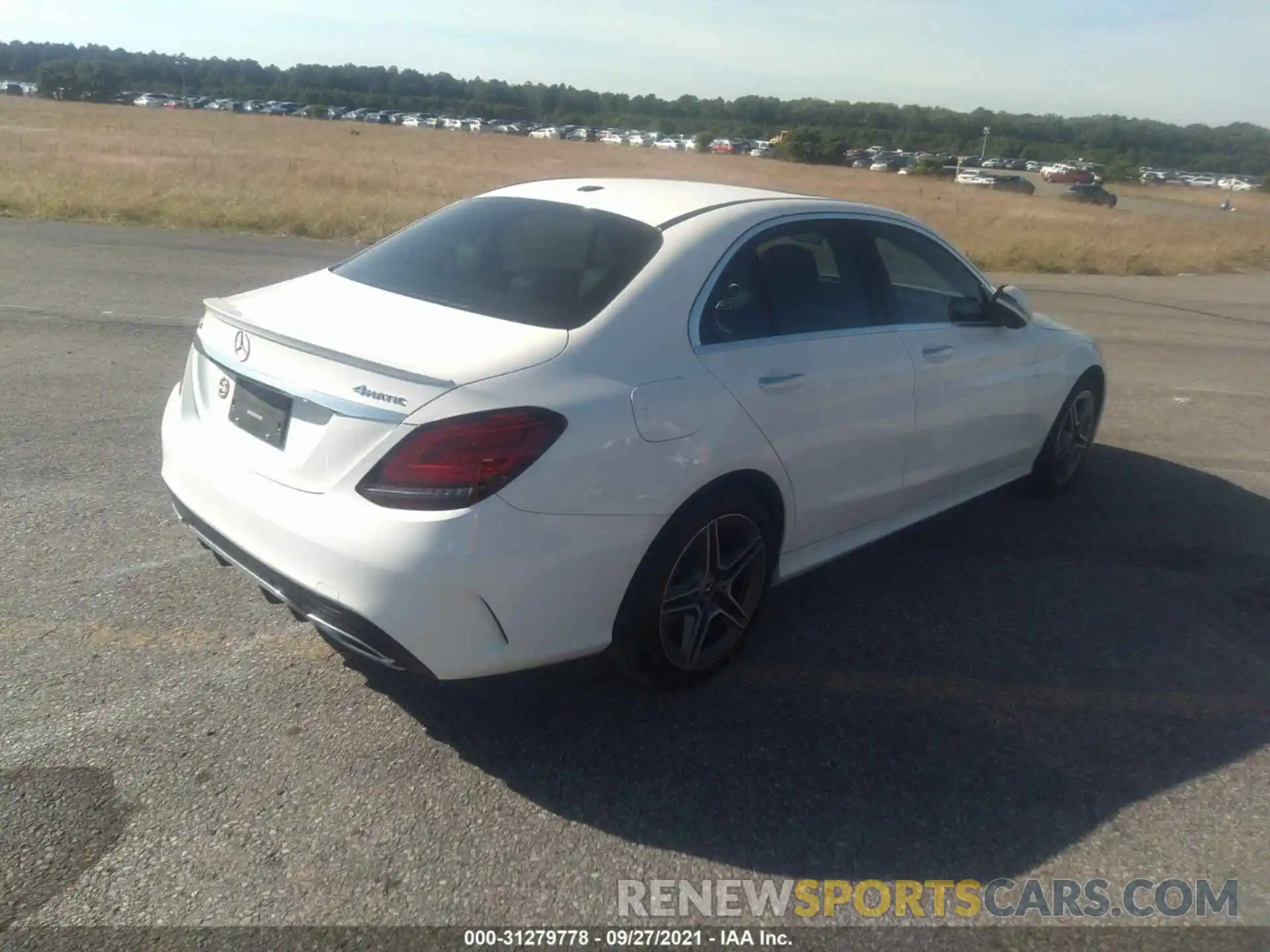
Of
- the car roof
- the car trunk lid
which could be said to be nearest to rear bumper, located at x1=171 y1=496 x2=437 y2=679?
the car trunk lid

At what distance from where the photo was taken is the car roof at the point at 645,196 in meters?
4.05

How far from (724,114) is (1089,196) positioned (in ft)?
199

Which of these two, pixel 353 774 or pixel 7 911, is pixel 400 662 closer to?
pixel 353 774

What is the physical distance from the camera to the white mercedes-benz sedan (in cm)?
301

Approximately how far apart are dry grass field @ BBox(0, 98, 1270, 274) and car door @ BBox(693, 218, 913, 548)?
570 inches

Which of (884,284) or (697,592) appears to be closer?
(697,592)

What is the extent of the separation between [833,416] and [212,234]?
581 inches

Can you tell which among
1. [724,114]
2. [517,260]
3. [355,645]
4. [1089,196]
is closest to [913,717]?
[355,645]

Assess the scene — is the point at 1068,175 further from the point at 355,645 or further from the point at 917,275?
the point at 355,645

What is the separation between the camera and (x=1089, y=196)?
49469 mm

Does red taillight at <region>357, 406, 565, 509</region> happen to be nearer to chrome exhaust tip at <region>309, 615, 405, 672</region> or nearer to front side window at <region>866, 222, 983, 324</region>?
chrome exhaust tip at <region>309, 615, 405, 672</region>

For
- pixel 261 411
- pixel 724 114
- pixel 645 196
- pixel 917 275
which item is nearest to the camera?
pixel 261 411

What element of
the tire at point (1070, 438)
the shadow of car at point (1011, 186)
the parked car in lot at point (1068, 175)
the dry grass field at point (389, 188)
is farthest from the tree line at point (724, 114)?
the tire at point (1070, 438)

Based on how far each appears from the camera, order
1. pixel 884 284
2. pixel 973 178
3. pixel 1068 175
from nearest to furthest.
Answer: pixel 884 284, pixel 973 178, pixel 1068 175
